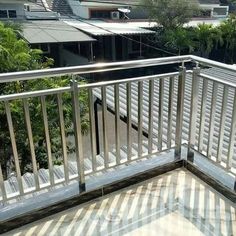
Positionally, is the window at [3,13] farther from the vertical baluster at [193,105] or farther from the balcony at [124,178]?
the vertical baluster at [193,105]

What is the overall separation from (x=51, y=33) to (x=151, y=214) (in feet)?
41.4

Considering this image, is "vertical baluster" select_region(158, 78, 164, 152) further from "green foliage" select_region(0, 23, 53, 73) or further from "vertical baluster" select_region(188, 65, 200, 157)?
"green foliage" select_region(0, 23, 53, 73)

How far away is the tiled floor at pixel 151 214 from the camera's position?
74.3 inches

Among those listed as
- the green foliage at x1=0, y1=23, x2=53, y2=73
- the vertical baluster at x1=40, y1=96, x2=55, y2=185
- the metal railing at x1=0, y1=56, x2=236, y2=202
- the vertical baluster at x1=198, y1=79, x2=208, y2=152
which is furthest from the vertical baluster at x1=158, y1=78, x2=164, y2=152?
the green foliage at x1=0, y1=23, x2=53, y2=73

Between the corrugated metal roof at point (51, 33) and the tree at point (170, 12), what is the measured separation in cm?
483

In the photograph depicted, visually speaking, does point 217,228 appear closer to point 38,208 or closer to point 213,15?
point 38,208

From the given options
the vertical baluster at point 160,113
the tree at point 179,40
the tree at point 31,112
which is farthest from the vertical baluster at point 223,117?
the tree at point 179,40

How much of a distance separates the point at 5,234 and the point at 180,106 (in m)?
1.50

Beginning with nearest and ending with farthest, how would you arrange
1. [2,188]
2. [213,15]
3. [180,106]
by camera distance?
1. [2,188]
2. [180,106]
3. [213,15]

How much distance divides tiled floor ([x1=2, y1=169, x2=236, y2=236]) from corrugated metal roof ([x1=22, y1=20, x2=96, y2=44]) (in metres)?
10.8

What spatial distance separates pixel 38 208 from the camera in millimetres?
1976

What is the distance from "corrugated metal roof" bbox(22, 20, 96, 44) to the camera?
12.5 meters

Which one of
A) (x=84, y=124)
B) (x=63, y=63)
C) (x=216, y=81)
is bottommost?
(x=63, y=63)

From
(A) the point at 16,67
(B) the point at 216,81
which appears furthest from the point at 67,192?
(A) the point at 16,67
